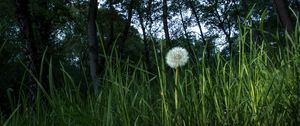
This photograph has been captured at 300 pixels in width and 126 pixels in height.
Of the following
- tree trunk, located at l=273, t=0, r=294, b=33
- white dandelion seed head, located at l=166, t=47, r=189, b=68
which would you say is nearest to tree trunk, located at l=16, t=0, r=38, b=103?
tree trunk, located at l=273, t=0, r=294, b=33

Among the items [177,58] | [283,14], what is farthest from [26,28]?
[177,58]

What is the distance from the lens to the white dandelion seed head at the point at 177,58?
183 cm

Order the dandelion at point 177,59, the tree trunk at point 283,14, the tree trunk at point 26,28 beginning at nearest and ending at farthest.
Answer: the dandelion at point 177,59 < the tree trunk at point 283,14 < the tree trunk at point 26,28

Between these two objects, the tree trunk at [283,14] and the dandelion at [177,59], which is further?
the tree trunk at [283,14]

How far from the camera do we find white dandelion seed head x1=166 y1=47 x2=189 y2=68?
1.83 m

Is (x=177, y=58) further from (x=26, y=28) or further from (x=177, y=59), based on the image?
(x=26, y=28)

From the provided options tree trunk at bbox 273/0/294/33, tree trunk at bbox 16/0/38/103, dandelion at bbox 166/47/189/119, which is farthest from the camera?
tree trunk at bbox 16/0/38/103

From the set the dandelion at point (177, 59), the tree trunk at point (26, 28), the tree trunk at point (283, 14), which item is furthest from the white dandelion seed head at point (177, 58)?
the tree trunk at point (26, 28)

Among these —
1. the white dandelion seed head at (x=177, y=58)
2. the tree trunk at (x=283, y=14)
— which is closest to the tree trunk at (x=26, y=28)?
the tree trunk at (x=283, y=14)

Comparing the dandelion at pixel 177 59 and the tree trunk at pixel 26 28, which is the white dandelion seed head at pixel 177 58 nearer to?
the dandelion at pixel 177 59

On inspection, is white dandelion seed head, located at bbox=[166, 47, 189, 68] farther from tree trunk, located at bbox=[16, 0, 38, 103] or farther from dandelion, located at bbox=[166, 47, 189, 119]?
tree trunk, located at bbox=[16, 0, 38, 103]

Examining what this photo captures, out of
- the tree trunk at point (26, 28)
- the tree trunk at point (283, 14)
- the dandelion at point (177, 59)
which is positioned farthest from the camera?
the tree trunk at point (26, 28)

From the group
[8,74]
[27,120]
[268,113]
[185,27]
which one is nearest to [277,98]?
[268,113]

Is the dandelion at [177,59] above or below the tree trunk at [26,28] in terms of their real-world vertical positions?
below
